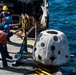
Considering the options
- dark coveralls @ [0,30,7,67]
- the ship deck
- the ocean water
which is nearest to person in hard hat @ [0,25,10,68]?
dark coveralls @ [0,30,7,67]

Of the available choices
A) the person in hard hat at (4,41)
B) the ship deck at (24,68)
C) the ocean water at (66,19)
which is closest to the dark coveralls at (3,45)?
the person in hard hat at (4,41)

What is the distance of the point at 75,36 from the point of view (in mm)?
30109

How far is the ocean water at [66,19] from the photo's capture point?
87.5 feet

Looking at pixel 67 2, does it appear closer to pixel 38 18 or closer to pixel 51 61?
pixel 38 18

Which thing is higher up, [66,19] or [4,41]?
[4,41]

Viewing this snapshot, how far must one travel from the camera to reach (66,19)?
37.9 metres

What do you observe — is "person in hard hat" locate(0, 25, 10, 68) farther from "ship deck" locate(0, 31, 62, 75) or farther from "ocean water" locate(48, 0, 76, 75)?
"ocean water" locate(48, 0, 76, 75)

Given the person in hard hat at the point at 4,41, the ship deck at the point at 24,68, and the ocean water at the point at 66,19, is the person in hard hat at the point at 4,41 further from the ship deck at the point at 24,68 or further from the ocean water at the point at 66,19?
the ocean water at the point at 66,19

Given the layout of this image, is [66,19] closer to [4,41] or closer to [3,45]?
[3,45]

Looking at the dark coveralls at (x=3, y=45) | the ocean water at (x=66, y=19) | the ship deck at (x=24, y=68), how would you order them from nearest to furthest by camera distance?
the dark coveralls at (x=3, y=45) < the ship deck at (x=24, y=68) < the ocean water at (x=66, y=19)

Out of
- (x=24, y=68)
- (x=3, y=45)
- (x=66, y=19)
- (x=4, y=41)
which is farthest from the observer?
(x=66, y=19)

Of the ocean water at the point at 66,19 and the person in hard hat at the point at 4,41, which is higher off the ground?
the person in hard hat at the point at 4,41

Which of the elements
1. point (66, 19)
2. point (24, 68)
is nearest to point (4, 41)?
point (24, 68)

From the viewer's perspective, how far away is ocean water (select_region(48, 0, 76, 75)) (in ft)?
87.5
